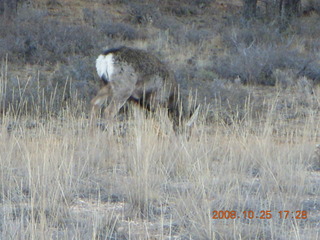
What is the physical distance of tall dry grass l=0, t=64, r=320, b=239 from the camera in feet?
17.1

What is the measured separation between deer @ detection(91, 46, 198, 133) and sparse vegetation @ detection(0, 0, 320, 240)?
32 cm

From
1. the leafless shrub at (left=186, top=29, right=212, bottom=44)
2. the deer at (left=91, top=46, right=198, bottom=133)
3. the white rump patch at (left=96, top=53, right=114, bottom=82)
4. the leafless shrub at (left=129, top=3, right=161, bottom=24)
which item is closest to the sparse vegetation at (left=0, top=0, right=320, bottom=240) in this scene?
the deer at (left=91, top=46, right=198, bottom=133)

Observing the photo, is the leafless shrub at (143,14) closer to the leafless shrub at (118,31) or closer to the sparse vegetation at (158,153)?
the leafless shrub at (118,31)

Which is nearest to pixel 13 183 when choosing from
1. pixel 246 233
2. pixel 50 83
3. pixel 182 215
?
pixel 182 215

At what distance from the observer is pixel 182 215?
5578 millimetres

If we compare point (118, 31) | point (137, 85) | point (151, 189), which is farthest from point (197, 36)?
point (151, 189)

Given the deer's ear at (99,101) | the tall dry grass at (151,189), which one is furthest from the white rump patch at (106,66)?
the tall dry grass at (151,189)

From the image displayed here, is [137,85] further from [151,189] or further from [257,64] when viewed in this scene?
[257,64]

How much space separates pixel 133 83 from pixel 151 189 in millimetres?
4524

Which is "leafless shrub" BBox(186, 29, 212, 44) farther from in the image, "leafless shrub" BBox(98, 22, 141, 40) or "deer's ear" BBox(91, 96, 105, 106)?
"deer's ear" BBox(91, 96, 105, 106)

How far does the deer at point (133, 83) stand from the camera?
10375mm

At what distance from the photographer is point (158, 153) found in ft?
25.0

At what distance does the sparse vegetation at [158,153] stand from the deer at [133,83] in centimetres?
32

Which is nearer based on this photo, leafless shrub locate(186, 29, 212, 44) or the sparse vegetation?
the sparse vegetation
